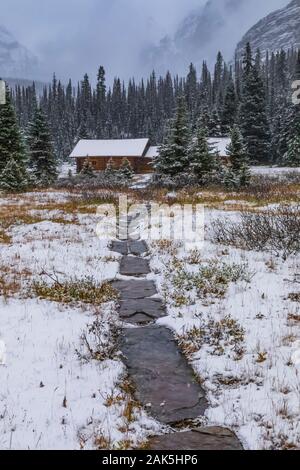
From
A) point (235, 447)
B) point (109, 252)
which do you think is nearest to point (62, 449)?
point (235, 447)

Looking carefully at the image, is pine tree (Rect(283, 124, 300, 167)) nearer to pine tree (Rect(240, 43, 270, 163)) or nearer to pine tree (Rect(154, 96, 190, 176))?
pine tree (Rect(240, 43, 270, 163))

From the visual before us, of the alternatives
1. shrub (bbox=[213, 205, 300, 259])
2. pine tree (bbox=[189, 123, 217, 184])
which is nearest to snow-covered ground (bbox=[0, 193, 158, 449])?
shrub (bbox=[213, 205, 300, 259])

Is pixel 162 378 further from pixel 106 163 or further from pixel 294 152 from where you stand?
pixel 106 163

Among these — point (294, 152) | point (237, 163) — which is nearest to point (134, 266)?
point (237, 163)

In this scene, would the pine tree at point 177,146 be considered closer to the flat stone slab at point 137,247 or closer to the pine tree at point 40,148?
the pine tree at point 40,148

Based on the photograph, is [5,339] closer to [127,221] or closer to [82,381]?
[82,381]

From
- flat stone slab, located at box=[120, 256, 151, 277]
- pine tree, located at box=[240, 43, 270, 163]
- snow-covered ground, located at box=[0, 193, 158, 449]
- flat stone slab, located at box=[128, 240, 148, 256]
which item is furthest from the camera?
pine tree, located at box=[240, 43, 270, 163]

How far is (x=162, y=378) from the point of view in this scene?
16.3ft

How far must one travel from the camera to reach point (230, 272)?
27.4 feet

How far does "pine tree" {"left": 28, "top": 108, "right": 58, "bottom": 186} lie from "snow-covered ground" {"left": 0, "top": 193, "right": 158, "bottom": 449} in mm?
27398

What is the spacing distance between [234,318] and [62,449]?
11.3 feet

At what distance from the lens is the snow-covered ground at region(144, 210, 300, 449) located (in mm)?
4191

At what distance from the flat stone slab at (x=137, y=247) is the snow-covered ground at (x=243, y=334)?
1370 mm

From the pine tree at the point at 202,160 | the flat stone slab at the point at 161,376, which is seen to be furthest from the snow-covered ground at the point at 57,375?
the pine tree at the point at 202,160
